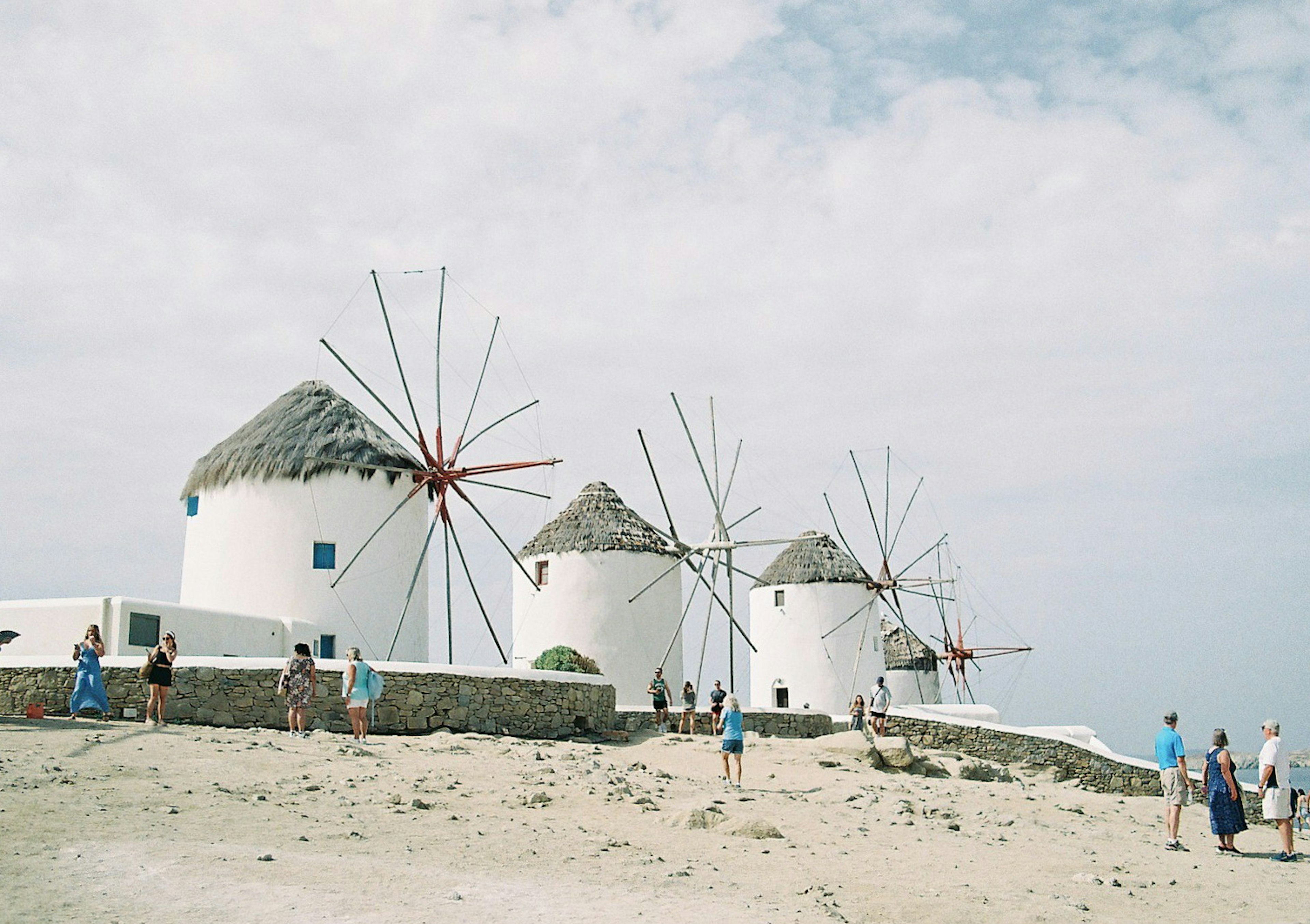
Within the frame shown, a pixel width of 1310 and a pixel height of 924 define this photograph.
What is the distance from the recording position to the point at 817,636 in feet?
121

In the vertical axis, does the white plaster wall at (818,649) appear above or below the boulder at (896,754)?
above

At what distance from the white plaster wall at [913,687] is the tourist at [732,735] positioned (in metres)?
26.4

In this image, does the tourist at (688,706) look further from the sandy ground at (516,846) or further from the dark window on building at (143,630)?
the dark window on building at (143,630)

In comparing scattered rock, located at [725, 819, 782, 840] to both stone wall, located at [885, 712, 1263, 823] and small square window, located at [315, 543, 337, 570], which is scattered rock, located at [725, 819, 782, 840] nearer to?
stone wall, located at [885, 712, 1263, 823]

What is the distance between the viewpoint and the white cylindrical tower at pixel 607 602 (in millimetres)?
29328

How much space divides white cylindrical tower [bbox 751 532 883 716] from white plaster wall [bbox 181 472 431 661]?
1538cm

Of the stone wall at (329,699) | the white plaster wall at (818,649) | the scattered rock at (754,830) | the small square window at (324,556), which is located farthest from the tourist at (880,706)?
the white plaster wall at (818,649)

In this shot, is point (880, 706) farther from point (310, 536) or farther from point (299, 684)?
point (310, 536)

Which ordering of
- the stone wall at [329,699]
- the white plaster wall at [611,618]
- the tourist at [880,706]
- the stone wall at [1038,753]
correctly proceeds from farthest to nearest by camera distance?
the white plaster wall at [611,618], the stone wall at [1038,753], the tourist at [880,706], the stone wall at [329,699]

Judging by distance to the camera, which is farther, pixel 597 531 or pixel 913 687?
pixel 913 687

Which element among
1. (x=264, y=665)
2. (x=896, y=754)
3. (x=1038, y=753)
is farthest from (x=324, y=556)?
(x=1038, y=753)

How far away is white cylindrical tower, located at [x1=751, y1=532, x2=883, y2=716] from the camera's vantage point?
119ft

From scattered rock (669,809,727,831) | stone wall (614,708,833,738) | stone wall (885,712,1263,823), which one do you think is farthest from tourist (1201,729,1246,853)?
stone wall (885,712,1263,823)

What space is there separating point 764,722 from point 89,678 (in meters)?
13.5
